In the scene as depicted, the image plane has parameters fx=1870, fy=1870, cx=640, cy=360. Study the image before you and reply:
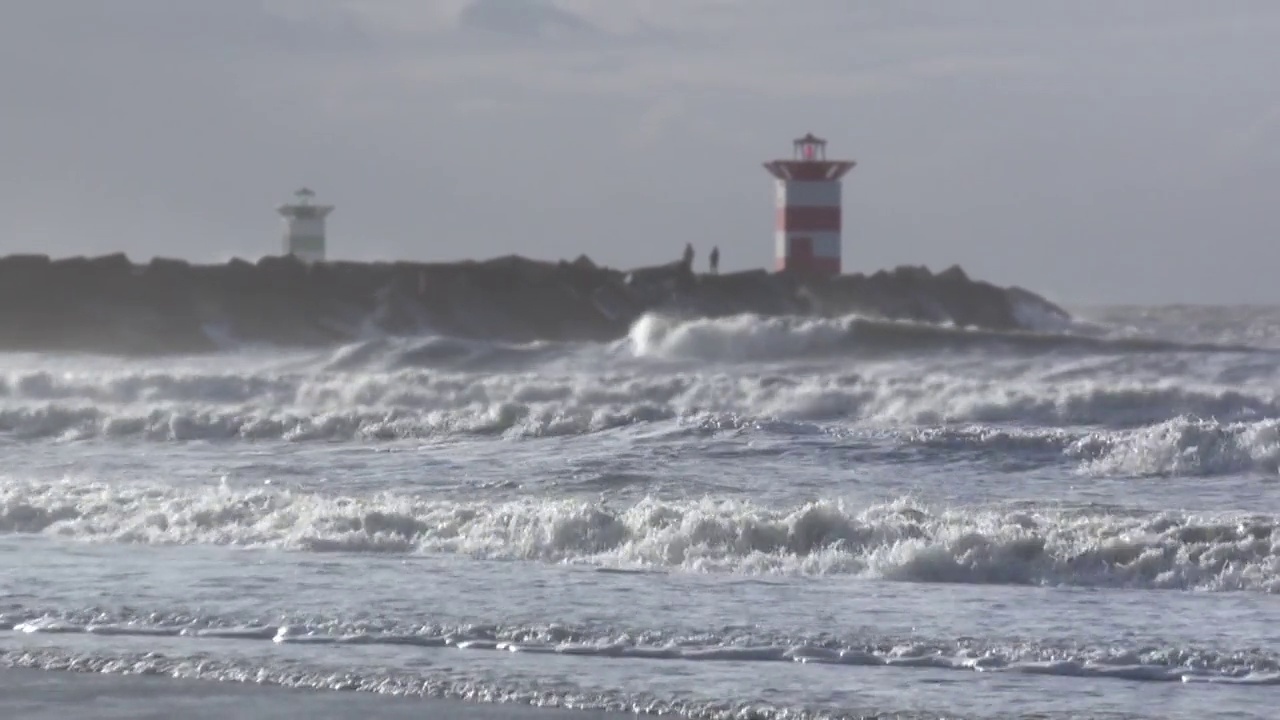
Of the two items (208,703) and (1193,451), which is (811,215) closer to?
(1193,451)

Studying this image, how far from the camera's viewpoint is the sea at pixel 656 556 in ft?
18.1

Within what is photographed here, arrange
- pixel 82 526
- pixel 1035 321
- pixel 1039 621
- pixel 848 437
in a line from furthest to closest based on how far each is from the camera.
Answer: pixel 1035 321, pixel 848 437, pixel 82 526, pixel 1039 621

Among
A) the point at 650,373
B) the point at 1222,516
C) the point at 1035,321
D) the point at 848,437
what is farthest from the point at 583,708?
the point at 1035,321

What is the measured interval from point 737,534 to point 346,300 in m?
16.7

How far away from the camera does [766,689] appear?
5.41m

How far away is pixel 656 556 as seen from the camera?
26.5 ft

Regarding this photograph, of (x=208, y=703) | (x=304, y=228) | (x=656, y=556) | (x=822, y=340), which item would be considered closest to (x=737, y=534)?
(x=656, y=556)

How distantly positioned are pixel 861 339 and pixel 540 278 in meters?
6.20

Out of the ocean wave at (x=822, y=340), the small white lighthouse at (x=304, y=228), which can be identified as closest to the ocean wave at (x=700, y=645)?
the ocean wave at (x=822, y=340)

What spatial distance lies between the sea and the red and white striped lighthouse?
8759 millimetres

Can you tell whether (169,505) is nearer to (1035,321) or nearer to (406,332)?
(406,332)

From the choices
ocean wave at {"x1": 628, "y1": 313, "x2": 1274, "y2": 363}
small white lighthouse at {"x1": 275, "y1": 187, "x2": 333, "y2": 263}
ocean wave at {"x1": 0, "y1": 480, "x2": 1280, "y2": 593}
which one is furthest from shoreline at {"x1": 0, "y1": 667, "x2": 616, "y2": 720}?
small white lighthouse at {"x1": 275, "y1": 187, "x2": 333, "y2": 263}

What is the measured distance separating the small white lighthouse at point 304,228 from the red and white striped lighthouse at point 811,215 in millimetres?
10880

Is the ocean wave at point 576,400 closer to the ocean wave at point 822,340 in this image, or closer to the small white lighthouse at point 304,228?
the ocean wave at point 822,340
